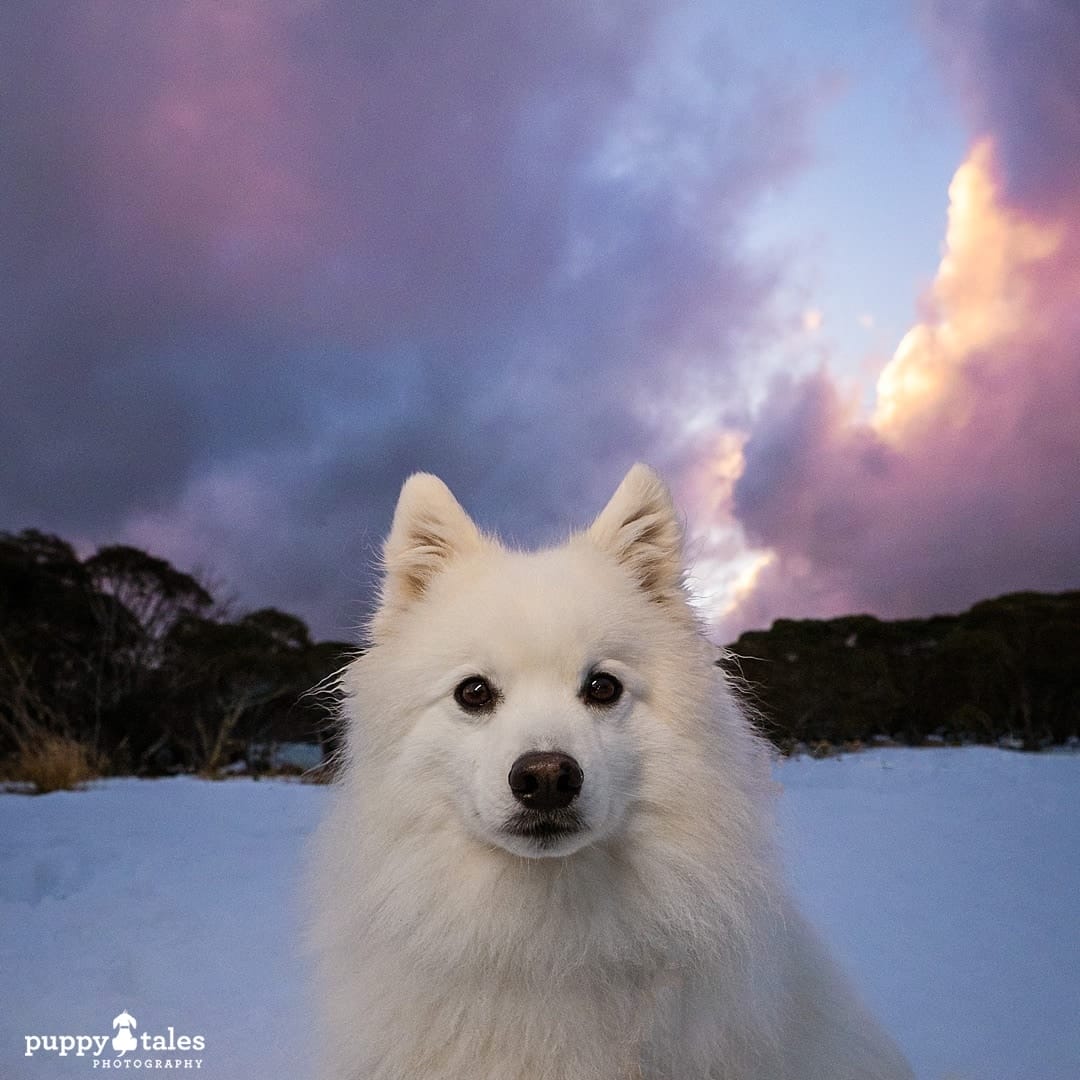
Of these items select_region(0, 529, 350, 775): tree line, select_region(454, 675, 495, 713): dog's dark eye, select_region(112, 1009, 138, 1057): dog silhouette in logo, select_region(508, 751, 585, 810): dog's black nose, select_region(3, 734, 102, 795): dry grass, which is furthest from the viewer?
select_region(0, 529, 350, 775): tree line

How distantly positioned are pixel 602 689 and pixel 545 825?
1.56 ft

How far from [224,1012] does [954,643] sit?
16.3m

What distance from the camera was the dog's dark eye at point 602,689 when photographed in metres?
2.73

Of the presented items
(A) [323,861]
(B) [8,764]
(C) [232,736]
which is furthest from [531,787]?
Result: (C) [232,736]

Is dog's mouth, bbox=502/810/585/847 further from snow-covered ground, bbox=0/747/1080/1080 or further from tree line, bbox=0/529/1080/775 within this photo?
tree line, bbox=0/529/1080/775

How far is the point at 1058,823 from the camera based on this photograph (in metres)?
7.15

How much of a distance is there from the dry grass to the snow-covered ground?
129cm

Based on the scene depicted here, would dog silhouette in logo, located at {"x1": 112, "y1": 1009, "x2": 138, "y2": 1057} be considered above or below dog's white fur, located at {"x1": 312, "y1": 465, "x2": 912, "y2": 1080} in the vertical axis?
below

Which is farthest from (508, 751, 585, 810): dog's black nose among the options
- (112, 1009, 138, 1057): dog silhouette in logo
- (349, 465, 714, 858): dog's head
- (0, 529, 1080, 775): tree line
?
(0, 529, 1080, 775): tree line

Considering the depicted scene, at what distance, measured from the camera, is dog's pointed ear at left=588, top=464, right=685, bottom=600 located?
3074 millimetres

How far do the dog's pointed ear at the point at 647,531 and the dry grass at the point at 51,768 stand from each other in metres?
8.59

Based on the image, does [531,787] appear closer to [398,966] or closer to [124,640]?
[398,966]

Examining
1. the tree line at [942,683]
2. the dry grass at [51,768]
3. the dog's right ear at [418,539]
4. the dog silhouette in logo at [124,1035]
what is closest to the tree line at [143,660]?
the dry grass at [51,768]

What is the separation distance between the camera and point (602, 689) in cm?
274
